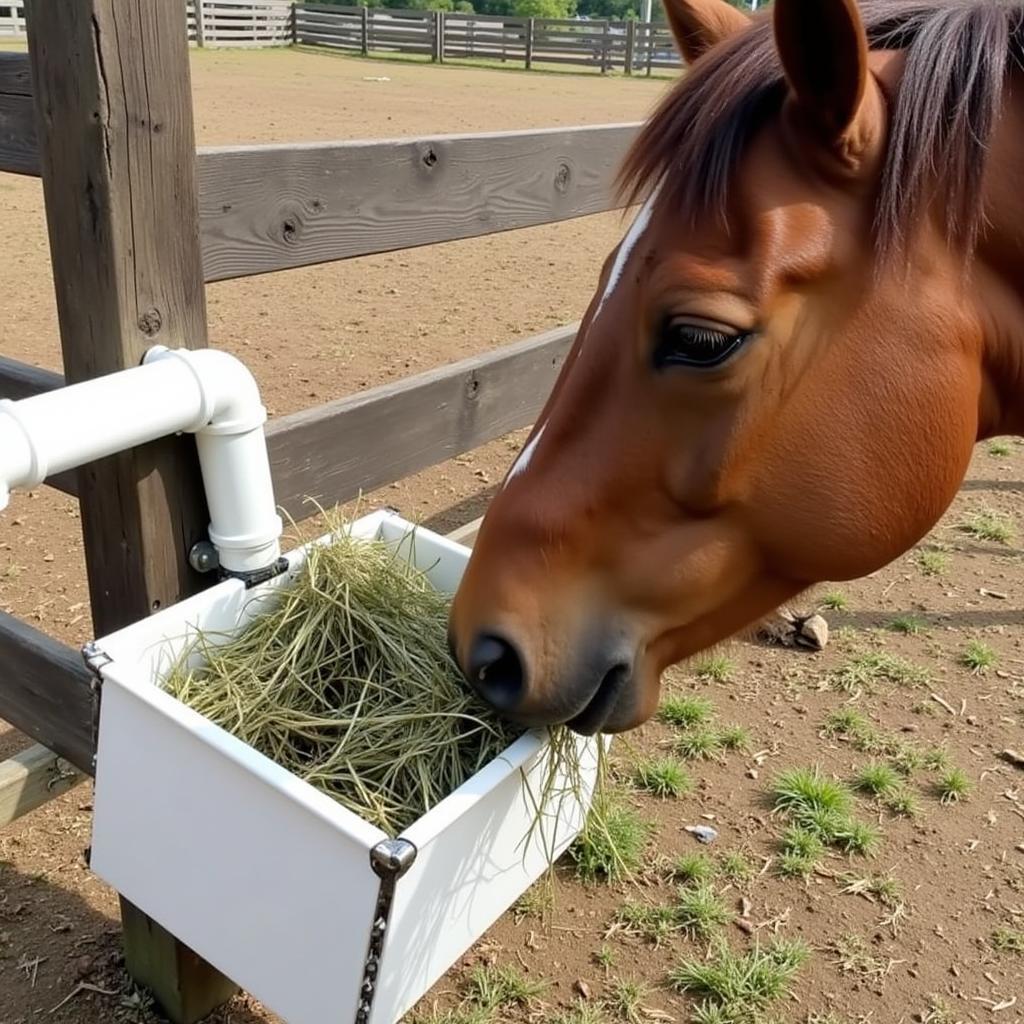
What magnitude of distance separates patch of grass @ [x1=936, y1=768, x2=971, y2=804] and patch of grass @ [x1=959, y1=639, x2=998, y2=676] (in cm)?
66

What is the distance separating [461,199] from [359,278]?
A: 197 inches

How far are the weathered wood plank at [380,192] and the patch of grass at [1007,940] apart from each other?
6.21 feet

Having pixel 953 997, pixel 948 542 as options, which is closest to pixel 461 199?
pixel 953 997

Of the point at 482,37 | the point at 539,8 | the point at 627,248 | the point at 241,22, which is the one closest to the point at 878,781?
the point at 627,248

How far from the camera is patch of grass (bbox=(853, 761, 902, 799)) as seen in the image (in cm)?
275

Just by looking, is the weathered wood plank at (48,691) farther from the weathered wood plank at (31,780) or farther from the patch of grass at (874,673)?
the patch of grass at (874,673)

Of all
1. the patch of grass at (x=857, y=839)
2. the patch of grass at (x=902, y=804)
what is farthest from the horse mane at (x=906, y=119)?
the patch of grass at (x=902, y=804)

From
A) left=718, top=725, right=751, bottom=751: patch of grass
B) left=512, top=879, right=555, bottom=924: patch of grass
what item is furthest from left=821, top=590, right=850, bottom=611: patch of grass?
left=512, top=879, right=555, bottom=924: patch of grass

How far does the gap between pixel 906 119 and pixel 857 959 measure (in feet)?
5.98

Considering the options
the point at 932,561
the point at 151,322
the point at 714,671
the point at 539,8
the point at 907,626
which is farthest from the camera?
the point at 539,8

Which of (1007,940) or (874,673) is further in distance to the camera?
(874,673)

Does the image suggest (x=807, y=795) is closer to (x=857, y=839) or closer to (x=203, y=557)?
(x=857, y=839)

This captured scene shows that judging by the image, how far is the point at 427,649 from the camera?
1.78 meters

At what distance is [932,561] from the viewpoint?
405 centimetres
